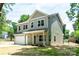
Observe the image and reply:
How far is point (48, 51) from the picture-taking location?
3.57 m

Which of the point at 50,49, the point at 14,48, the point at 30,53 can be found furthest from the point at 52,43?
the point at 14,48

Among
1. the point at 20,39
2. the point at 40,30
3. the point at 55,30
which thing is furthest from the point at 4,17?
the point at 55,30

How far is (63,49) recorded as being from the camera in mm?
3557

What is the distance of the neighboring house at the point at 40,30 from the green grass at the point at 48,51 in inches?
4.5

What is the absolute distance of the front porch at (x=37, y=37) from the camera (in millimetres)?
3582

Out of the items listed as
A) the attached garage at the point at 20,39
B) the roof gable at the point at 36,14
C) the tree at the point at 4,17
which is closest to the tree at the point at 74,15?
the roof gable at the point at 36,14

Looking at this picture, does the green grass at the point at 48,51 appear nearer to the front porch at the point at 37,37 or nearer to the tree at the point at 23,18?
the front porch at the point at 37,37

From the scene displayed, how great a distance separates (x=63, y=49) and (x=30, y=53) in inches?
24.4

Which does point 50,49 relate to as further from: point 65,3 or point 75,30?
point 65,3

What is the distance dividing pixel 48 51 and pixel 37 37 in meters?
0.33

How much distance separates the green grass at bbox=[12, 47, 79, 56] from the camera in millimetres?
3539

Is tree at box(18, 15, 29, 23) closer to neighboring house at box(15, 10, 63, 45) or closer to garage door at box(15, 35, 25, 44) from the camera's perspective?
neighboring house at box(15, 10, 63, 45)

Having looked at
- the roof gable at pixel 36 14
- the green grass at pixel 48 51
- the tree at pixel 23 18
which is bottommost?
the green grass at pixel 48 51

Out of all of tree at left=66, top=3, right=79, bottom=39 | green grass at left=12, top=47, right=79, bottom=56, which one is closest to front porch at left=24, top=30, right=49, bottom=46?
green grass at left=12, top=47, right=79, bottom=56
